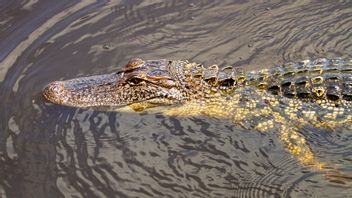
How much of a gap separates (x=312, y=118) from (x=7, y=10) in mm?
5026

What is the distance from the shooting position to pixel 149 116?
209 inches

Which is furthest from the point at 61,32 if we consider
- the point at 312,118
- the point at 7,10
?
the point at 312,118

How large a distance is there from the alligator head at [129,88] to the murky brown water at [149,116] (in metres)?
0.17

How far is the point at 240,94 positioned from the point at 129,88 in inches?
47.3

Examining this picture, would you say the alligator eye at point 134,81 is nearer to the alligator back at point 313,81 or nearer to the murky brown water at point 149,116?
the murky brown water at point 149,116

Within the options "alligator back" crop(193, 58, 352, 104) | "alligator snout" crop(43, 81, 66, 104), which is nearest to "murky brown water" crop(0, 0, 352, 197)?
"alligator snout" crop(43, 81, 66, 104)

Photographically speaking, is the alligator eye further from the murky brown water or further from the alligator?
the murky brown water

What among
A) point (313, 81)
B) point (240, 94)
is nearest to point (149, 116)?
point (240, 94)

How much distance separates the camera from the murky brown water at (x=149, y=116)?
4.57 m

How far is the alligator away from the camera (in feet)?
16.0

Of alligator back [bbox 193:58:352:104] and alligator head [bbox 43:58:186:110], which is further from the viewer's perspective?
alligator head [bbox 43:58:186:110]

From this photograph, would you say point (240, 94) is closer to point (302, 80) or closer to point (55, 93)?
point (302, 80)

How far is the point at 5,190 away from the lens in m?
4.62

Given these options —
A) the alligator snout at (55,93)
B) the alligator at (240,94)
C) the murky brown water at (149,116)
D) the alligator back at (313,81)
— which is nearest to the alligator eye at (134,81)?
the alligator at (240,94)
